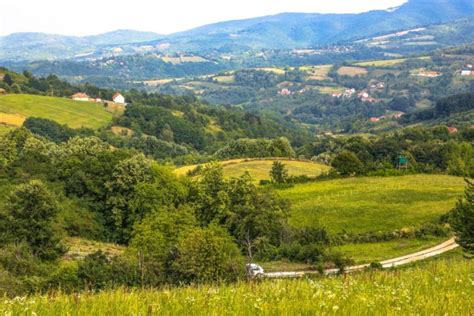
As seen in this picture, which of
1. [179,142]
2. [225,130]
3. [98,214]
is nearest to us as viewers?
[98,214]

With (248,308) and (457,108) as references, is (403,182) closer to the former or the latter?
(248,308)

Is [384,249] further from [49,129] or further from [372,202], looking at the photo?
[49,129]

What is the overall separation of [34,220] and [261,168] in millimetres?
49763

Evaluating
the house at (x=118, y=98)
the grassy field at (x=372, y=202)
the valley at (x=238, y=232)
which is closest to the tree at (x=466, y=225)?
the valley at (x=238, y=232)

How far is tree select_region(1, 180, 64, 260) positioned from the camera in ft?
123

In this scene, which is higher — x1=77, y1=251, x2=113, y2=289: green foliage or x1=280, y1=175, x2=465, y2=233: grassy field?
x1=77, y1=251, x2=113, y2=289: green foliage

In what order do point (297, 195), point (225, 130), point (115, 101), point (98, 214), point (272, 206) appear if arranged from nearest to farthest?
1. point (272, 206)
2. point (98, 214)
3. point (297, 195)
4. point (225, 130)
5. point (115, 101)

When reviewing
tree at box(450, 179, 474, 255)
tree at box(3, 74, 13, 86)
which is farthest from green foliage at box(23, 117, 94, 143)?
tree at box(450, 179, 474, 255)

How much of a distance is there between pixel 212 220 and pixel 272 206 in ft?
20.0

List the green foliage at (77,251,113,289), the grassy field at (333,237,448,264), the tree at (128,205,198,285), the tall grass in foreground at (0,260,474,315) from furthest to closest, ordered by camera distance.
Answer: the grassy field at (333,237,448,264) < the tree at (128,205,198,285) < the green foliage at (77,251,113,289) < the tall grass in foreground at (0,260,474,315)

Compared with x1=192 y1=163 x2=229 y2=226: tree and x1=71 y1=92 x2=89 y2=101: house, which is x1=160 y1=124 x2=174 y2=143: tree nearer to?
x1=71 y1=92 x2=89 y2=101: house

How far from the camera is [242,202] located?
50156 mm

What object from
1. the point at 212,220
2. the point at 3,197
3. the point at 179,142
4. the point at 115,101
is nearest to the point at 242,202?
the point at 212,220

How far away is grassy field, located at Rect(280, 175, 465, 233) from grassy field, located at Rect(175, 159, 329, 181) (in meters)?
11.3
